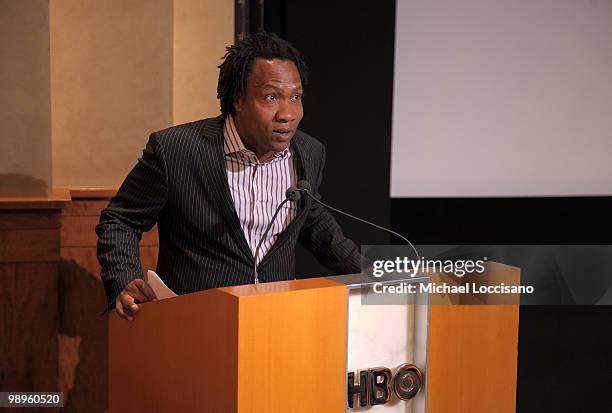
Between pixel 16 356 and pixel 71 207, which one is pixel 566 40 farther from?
pixel 16 356

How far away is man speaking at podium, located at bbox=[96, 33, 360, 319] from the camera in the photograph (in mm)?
2086

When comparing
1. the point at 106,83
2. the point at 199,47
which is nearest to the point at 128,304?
the point at 106,83

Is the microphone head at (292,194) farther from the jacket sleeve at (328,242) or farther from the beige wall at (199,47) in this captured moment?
the beige wall at (199,47)

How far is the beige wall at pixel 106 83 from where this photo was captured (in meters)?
3.42

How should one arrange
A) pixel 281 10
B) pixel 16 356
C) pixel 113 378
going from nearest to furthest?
pixel 113 378, pixel 16 356, pixel 281 10

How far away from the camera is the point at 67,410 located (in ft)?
10.5

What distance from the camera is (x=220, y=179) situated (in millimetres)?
2143

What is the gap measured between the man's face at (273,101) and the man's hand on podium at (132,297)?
0.49 meters

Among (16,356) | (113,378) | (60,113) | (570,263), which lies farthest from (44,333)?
(570,263)

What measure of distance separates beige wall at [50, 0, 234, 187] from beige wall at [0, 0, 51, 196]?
0.97 feet

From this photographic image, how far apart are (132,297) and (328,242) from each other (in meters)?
0.70

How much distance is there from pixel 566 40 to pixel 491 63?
462 millimetres

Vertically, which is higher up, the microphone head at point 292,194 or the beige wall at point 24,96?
the beige wall at point 24,96

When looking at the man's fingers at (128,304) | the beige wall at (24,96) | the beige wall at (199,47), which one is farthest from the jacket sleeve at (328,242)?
the beige wall at (199,47)
